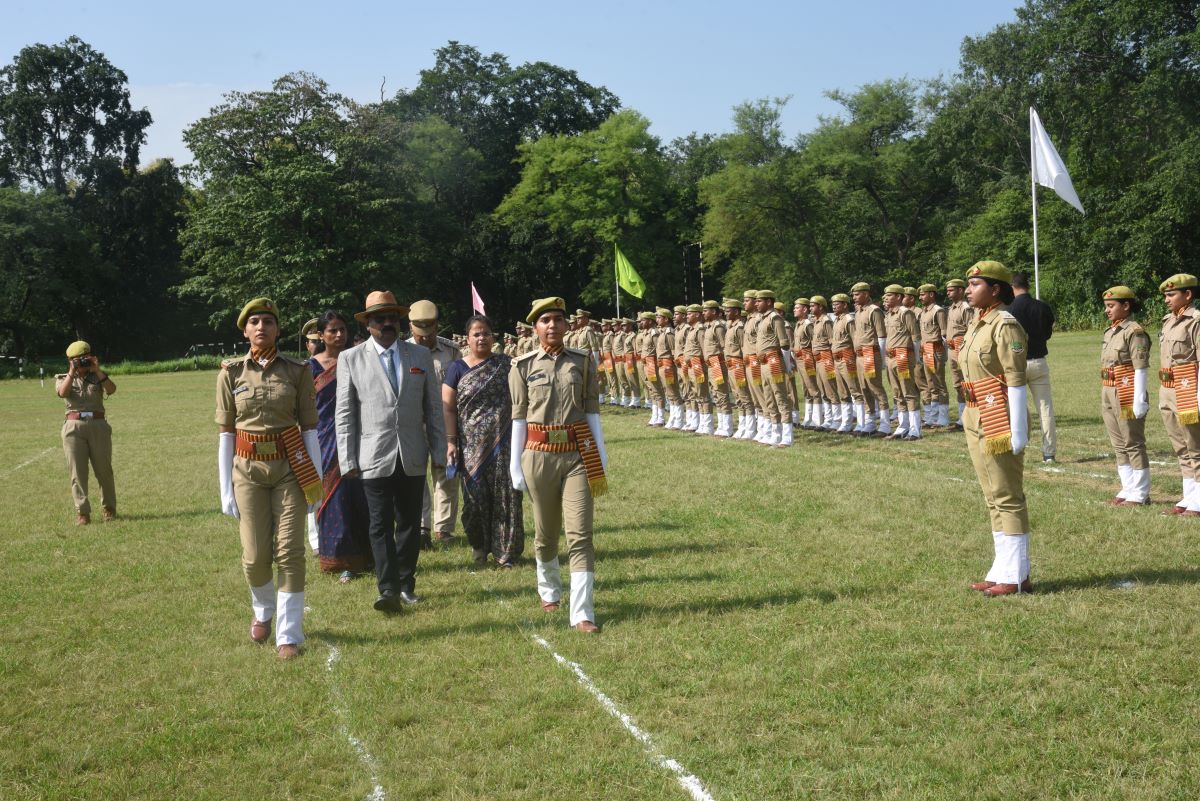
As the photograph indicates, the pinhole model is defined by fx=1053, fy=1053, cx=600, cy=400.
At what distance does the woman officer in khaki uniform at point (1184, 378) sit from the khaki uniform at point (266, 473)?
24.1 feet

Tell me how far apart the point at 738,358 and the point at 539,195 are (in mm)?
48800

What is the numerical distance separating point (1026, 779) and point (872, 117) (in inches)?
2478

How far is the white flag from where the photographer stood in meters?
15.1

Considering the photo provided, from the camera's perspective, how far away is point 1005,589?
23.5 ft

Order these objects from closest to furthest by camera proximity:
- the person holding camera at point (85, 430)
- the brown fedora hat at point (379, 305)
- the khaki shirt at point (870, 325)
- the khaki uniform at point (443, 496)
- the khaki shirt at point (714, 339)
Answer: the brown fedora hat at point (379, 305) → the khaki uniform at point (443, 496) → the person holding camera at point (85, 430) → the khaki shirt at point (870, 325) → the khaki shirt at point (714, 339)

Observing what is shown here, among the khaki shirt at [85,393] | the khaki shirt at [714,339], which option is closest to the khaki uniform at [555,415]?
the khaki shirt at [85,393]

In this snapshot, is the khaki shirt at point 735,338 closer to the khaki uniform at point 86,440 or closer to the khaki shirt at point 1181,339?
the khaki shirt at point 1181,339

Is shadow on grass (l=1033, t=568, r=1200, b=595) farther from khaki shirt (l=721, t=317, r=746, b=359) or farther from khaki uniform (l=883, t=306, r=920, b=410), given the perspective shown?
khaki shirt (l=721, t=317, r=746, b=359)

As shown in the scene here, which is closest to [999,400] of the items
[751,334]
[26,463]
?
[751,334]

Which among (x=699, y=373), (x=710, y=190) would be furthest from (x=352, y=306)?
(x=699, y=373)

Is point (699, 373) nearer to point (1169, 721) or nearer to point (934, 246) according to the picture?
point (1169, 721)

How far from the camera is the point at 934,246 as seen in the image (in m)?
62.5

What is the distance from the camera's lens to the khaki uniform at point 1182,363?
9.41 meters

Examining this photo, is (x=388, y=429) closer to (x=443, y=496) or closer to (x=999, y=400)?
(x=443, y=496)
